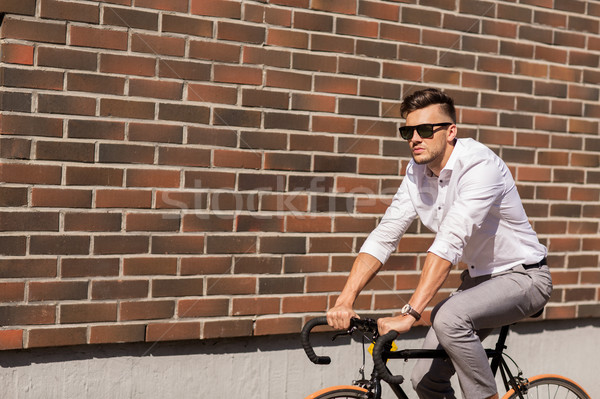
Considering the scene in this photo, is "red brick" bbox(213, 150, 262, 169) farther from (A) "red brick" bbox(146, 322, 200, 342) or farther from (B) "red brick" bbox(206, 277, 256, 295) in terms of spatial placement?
(A) "red brick" bbox(146, 322, 200, 342)

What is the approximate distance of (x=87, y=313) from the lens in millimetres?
3965

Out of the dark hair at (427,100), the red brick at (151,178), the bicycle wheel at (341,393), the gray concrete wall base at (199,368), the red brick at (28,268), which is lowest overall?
the gray concrete wall base at (199,368)

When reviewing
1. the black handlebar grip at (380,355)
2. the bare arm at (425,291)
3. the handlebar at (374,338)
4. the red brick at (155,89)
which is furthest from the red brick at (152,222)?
the black handlebar grip at (380,355)

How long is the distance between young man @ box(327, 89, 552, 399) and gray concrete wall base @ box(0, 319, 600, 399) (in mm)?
1144

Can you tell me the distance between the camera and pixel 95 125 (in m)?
3.93

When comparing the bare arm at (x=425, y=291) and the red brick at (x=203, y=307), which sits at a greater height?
the bare arm at (x=425, y=291)

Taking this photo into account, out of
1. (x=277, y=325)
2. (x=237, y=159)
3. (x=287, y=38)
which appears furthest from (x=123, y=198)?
(x=287, y=38)

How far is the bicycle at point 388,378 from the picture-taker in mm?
2787

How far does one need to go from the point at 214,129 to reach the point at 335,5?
1.17 m

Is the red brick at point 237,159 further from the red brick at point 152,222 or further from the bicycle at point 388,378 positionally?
the bicycle at point 388,378

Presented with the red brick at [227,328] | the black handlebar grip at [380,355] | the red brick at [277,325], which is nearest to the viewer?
the black handlebar grip at [380,355]

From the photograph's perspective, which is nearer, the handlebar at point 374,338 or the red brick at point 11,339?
the handlebar at point 374,338

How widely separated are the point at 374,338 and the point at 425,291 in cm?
31

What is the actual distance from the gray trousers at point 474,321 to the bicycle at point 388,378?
0.56 ft
